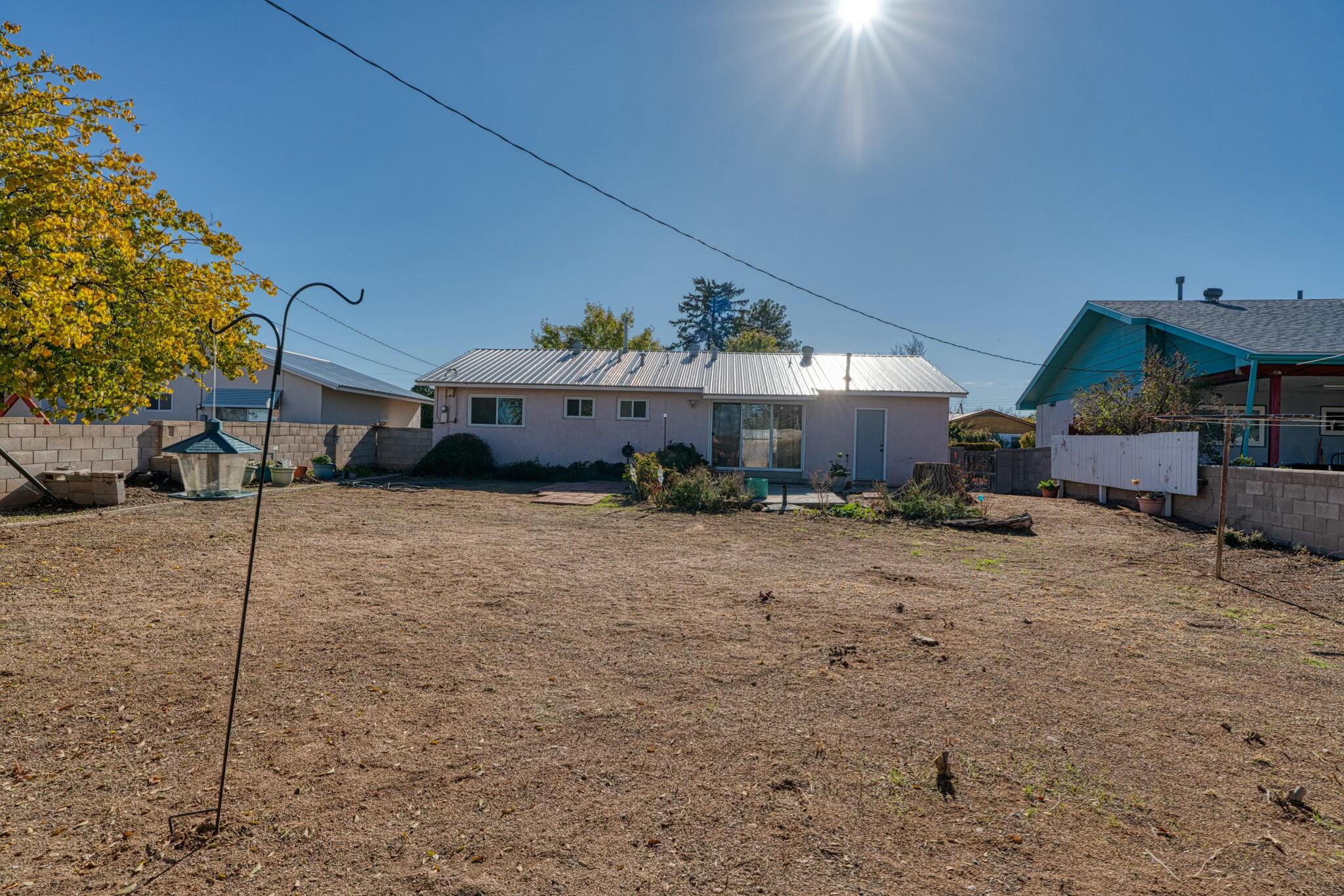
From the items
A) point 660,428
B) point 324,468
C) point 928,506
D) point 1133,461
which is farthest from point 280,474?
point 1133,461

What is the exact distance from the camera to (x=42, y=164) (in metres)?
7.38

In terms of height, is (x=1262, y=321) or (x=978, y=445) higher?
(x=1262, y=321)

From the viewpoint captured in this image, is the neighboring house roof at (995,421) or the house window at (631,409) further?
the neighboring house roof at (995,421)

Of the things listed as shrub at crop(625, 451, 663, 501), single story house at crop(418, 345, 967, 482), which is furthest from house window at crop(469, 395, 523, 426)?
shrub at crop(625, 451, 663, 501)

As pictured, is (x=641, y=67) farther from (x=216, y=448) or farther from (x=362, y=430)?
(x=362, y=430)

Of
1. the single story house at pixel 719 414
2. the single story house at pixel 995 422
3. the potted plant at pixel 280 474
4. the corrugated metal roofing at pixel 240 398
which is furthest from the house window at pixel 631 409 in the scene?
the single story house at pixel 995 422

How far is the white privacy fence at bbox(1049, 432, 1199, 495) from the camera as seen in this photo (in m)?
9.84

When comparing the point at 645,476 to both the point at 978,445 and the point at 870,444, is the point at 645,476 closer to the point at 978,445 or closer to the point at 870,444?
the point at 870,444

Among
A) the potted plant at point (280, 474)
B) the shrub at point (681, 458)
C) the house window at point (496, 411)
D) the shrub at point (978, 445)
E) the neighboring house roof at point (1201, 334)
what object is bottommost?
A: the potted plant at point (280, 474)

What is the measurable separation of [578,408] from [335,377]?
34.3 ft

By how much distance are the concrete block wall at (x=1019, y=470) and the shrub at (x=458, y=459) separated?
1421cm

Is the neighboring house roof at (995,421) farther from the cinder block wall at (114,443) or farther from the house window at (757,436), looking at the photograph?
the cinder block wall at (114,443)

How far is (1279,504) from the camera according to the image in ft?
26.7

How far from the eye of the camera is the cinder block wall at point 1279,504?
7336 millimetres
